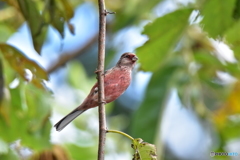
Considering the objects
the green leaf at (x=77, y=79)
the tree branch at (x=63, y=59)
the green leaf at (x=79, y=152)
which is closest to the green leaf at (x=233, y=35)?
the tree branch at (x=63, y=59)

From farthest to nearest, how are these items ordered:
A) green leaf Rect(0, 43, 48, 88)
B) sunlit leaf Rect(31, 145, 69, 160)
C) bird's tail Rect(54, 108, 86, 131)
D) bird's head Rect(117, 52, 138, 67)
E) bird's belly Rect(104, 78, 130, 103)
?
sunlit leaf Rect(31, 145, 69, 160) → bird's head Rect(117, 52, 138, 67) → bird's tail Rect(54, 108, 86, 131) → green leaf Rect(0, 43, 48, 88) → bird's belly Rect(104, 78, 130, 103)

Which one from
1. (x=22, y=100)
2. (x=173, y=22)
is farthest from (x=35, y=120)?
(x=173, y=22)

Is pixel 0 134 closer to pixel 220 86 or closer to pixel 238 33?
pixel 238 33

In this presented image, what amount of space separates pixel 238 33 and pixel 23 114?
5.78 ft

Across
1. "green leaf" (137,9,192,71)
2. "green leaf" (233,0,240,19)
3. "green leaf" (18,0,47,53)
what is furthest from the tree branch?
"green leaf" (233,0,240,19)

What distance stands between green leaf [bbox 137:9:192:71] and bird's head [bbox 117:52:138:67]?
73 millimetres

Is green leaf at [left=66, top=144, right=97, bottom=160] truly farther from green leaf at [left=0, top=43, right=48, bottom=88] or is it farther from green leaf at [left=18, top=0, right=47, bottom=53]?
green leaf at [left=18, top=0, right=47, bottom=53]

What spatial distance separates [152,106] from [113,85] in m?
1.31

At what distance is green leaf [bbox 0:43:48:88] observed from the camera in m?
3.22

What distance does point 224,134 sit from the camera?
18.2 ft

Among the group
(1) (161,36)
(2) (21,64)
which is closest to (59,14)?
(2) (21,64)

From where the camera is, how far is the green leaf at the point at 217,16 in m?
2.88

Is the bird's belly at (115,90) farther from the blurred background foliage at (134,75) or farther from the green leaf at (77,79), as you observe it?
the green leaf at (77,79)

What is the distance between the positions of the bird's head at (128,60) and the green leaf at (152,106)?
0.84m
